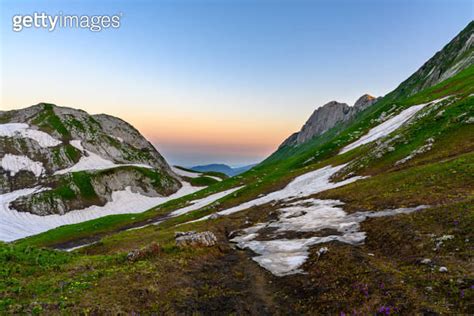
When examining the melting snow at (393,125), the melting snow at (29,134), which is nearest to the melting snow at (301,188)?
the melting snow at (393,125)

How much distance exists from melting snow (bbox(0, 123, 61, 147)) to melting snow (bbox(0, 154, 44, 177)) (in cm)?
1140

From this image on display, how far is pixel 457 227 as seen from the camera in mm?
15766

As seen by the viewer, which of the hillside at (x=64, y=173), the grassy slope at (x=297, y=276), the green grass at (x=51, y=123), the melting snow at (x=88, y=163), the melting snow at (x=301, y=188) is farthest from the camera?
the green grass at (x=51, y=123)

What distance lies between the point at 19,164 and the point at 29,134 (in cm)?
2088

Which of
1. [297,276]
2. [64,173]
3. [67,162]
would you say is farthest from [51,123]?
[297,276]

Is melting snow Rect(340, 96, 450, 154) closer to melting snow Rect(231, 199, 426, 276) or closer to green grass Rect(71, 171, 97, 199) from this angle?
melting snow Rect(231, 199, 426, 276)

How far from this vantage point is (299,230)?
25.0 m

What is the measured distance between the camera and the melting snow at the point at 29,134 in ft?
408

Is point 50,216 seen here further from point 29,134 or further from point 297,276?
point 297,276

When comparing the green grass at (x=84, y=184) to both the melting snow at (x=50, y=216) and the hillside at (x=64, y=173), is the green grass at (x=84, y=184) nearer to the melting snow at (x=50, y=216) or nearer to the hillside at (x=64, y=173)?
the hillside at (x=64, y=173)

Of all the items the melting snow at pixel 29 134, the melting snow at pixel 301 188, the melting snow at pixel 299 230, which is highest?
the melting snow at pixel 29 134

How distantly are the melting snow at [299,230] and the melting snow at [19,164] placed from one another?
115115 mm

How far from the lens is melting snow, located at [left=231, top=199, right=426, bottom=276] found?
730 inches

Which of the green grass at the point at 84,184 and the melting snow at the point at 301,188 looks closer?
the melting snow at the point at 301,188
